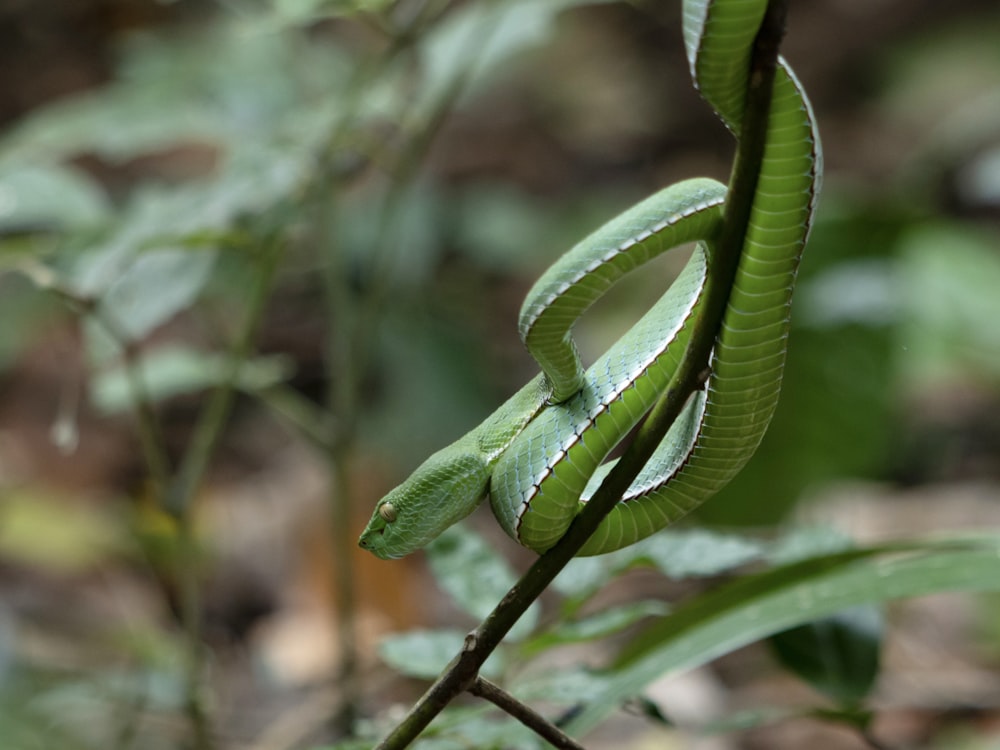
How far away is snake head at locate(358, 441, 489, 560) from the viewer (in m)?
1.09

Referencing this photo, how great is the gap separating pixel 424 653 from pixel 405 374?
3.24 metres

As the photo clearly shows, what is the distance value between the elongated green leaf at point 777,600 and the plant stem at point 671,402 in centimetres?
42

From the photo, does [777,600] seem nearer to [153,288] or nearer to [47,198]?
[153,288]

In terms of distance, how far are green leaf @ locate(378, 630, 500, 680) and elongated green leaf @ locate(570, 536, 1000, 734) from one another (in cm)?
18

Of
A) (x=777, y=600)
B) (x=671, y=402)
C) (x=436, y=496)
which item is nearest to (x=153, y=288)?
(x=436, y=496)

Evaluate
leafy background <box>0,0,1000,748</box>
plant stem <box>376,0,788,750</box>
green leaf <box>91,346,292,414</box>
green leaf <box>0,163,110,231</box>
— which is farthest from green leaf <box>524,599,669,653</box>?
green leaf <box>0,163,110,231</box>

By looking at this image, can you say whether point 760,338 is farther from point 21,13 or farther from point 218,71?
point 21,13

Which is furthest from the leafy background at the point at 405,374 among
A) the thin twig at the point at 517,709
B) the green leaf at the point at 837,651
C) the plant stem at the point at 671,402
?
the plant stem at the point at 671,402

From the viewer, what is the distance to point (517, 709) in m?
0.96

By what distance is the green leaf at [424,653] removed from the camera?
4.25ft

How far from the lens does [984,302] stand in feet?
12.2

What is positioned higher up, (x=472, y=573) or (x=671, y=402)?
(x=671, y=402)

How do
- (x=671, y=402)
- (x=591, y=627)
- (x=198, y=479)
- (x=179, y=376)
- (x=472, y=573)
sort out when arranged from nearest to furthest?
1. (x=671, y=402)
2. (x=591, y=627)
3. (x=472, y=573)
4. (x=198, y=479)
5. (x=179, y=376)

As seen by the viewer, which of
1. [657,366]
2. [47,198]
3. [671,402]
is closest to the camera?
[671,402]
